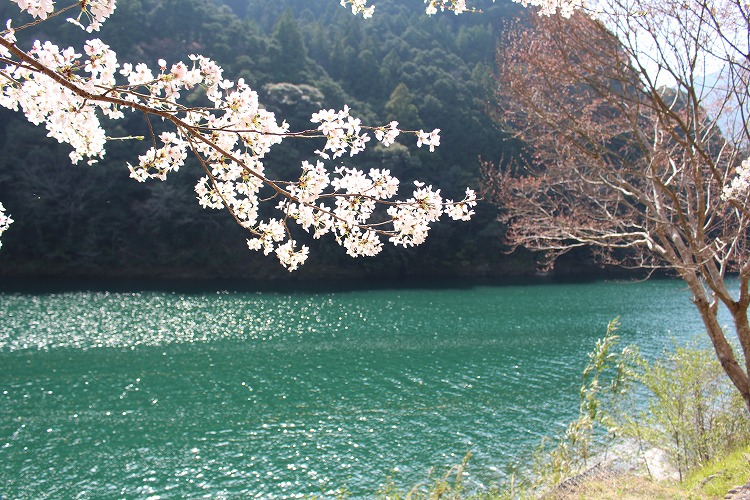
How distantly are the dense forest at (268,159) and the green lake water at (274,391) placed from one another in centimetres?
886

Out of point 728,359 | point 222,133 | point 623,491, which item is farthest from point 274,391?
point 222,133

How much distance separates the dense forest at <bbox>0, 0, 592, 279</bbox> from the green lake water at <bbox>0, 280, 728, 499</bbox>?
8.86m

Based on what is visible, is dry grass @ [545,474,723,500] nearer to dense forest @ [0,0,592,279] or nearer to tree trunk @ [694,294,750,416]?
tree trunk @ [694,294,750,416]

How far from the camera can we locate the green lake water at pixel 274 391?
9.16 metres

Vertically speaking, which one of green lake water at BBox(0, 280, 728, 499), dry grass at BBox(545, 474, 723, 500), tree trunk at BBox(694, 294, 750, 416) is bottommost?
green lake water at BBox(0, 280, 728, 499)

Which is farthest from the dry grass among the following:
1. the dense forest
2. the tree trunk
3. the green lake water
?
the dense forest

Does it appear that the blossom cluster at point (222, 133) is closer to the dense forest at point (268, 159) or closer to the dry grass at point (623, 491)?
the dry grass at point (623, 491)

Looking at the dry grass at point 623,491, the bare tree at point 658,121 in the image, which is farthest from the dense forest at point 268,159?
the dry grass at point 623,491

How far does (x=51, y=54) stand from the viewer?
103 inches

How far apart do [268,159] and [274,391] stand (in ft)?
81.9

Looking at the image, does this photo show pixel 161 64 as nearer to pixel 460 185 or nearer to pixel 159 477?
pixel 159 477

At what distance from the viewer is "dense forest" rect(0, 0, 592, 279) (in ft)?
105

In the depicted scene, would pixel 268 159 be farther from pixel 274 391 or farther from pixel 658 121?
pixel 658 121

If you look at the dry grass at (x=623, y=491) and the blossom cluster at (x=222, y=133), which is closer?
the blossom cluster at (x=222, y=133)
